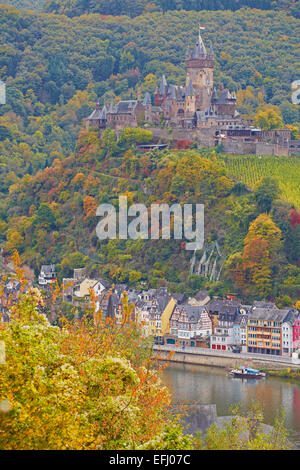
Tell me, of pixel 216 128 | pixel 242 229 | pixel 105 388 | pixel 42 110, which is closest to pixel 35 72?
pixel 42 110

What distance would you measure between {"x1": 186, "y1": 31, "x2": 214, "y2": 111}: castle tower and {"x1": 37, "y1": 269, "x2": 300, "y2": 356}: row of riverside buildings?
18341 mm

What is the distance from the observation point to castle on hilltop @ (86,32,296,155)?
221 ft

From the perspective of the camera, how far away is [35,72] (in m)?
106

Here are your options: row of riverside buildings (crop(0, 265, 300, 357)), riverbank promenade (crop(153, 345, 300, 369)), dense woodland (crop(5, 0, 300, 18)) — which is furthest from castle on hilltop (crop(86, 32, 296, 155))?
dense woodland (crop(5, 0, 300, 18))

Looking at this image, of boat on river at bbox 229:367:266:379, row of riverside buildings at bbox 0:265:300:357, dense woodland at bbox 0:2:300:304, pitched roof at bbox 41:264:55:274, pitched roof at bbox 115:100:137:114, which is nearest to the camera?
boat on river at bbox 229:367:266:379

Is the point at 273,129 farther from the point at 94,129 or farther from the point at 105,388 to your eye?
the point at 105,388

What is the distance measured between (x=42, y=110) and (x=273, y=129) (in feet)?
129

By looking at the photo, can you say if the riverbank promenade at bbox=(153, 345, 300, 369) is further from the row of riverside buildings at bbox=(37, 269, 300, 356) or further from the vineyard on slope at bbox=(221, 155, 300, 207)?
the vineyard on slope at bbox=(221, 155, 300, 207)

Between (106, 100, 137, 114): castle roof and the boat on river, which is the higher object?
(106, 100, 137, 114): castle roof

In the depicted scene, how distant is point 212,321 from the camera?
52938 millimetres

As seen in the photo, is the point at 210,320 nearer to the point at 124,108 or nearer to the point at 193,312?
the point at 193,312

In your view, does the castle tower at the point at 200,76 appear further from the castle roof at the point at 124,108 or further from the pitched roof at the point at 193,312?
the pitched roof at the point at 193,312

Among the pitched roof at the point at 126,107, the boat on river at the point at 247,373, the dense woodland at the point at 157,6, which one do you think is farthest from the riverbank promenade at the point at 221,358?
the dense woodland at the point at 157,6

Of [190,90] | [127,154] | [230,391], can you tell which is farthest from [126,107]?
[230,391]
